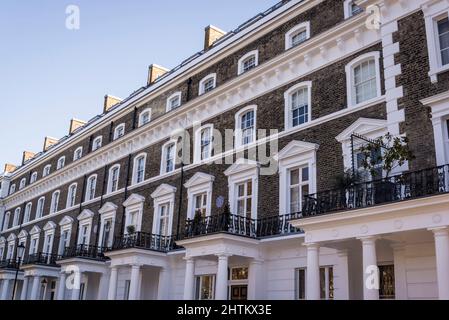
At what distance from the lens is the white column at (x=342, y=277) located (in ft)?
46.4

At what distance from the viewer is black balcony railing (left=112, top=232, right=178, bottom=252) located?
70.0 feet

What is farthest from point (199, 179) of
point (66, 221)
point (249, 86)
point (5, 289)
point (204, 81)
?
point (5, 289)

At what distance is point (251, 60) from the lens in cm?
2105

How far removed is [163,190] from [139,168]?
3.72 m

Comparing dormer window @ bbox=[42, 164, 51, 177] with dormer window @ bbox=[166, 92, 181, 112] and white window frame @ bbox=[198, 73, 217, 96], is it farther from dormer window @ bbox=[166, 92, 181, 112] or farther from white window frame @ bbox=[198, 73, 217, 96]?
white window frame @ bbox=[198, 73, 217, 96]

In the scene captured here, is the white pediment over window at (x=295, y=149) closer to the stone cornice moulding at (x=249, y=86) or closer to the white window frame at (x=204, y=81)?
the stone cornice moulding at (x=249, y=86)

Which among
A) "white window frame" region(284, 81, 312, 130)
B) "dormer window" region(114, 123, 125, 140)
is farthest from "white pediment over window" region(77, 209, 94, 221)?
"white window frame" region(284, 81, 312, 130)

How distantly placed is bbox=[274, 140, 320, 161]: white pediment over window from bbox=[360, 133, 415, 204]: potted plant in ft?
8.51

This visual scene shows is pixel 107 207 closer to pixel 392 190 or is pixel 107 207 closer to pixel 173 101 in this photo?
pixel 173 101

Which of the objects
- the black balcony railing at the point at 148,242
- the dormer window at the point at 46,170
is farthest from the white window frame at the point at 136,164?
the dormer window at the point at 46,170

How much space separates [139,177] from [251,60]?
9558 mm

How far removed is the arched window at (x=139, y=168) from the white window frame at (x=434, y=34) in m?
16.5

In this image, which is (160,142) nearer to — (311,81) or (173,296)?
(173,296)
